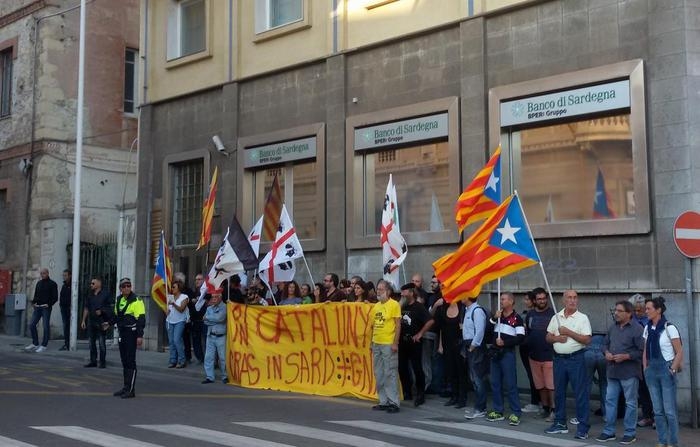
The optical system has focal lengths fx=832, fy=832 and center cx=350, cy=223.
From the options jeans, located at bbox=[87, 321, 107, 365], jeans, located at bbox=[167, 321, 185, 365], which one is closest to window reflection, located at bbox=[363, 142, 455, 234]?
jeans, located at bbox=[167, 321, 185, 365]

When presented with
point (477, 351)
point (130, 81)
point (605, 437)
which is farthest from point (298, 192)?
point (130, 81)

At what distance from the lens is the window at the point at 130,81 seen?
25.3 metres

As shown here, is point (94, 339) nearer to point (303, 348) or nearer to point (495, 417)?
point (303, 348)

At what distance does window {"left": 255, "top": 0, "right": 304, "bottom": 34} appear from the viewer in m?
18.4

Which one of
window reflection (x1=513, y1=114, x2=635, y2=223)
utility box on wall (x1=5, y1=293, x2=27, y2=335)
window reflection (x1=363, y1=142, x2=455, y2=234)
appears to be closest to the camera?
window reflection (x1=513, y1=114, x2=635, y2=223)

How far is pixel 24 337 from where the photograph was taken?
23.1 m

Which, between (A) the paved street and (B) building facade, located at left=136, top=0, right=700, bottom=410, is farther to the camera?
(B) building facade, located at left=136, top=0, right=700, bottom=410

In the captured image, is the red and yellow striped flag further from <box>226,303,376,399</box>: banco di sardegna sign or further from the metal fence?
the metal fence

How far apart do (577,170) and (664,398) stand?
199 inches

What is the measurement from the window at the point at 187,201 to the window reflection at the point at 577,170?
28.6ft

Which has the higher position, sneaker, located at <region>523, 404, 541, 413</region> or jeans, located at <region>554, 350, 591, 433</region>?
jeans, located at <region>554, 350, 591, 433</region>

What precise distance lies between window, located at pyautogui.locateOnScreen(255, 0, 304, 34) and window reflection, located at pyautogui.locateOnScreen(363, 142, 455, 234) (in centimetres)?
410

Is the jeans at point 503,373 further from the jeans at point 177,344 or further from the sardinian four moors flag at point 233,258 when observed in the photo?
the jeans at point 177,344

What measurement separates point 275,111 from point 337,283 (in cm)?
531
